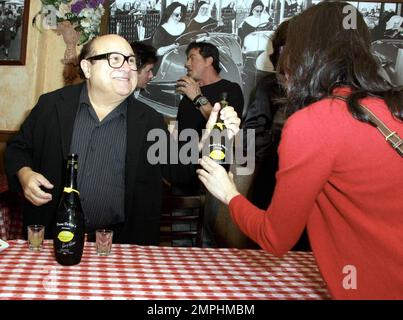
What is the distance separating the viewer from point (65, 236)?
1496 mm

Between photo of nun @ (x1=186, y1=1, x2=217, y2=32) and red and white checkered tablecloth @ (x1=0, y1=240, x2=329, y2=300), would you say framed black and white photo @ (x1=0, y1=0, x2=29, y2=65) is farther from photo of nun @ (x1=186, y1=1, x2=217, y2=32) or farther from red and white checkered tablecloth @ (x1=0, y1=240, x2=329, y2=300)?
red and white checkered tablecloth @ (x1=0, y1=240, x2=329, y2=300)

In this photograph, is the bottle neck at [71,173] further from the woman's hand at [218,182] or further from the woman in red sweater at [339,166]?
the woman in red sweater at [339,166]

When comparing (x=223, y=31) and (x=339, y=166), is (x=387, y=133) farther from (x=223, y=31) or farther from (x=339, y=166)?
(x=223, y=31)

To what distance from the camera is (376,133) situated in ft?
3.50

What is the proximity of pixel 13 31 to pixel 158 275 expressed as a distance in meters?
3.10

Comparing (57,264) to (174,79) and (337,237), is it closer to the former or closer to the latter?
(337,237)

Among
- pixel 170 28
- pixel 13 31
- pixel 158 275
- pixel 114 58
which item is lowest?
pixel 158 275

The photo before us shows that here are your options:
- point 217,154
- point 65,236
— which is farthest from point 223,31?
point 65,236

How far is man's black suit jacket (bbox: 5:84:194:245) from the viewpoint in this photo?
211 centimetres

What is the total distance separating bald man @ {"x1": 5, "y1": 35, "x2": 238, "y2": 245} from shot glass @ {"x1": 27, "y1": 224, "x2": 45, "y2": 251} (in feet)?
1.16

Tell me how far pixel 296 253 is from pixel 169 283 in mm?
631

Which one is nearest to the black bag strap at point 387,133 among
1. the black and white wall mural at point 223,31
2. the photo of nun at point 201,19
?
the black and white wall mural at point 223,31

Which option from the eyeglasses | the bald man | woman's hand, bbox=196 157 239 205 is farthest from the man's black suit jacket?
woman's hand, bbox=196 157 239 205

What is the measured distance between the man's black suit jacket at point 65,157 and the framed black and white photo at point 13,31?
1.91 m
